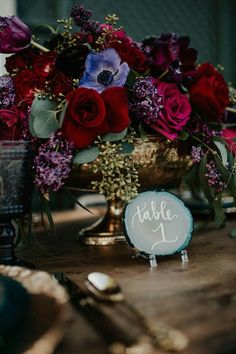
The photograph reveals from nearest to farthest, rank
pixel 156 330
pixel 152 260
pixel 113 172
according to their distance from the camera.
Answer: pixel 156 330 < pixel 152 260 < pixel 113 172

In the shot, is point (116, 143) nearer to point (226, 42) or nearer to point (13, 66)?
point (13, 66)

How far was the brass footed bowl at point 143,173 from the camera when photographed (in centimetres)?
100

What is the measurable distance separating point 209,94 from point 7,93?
0.39m

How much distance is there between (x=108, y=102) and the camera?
92 centimetres

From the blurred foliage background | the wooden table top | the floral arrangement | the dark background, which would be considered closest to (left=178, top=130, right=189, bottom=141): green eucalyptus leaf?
the floral arrangement

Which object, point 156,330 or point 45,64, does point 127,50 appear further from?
point 156,330

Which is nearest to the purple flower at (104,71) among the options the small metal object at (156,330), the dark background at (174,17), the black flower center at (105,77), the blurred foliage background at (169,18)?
the black flower center at (105,77)

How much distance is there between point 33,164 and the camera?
88cm

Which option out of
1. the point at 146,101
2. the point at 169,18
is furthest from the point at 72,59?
the point at 169,18

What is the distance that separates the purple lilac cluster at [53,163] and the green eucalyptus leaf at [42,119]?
0.05ft

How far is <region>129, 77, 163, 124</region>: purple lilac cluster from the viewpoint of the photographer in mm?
957

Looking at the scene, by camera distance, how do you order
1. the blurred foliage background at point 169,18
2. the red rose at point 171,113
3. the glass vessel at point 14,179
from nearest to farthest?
the glass vessel at point 14,179, the red rose at point 171,113, the blurred foliage background at point 169,18

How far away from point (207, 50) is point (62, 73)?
265 centimetres

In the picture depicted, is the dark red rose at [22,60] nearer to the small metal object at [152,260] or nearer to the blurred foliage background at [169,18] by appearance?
the small metal object at [152,260]
